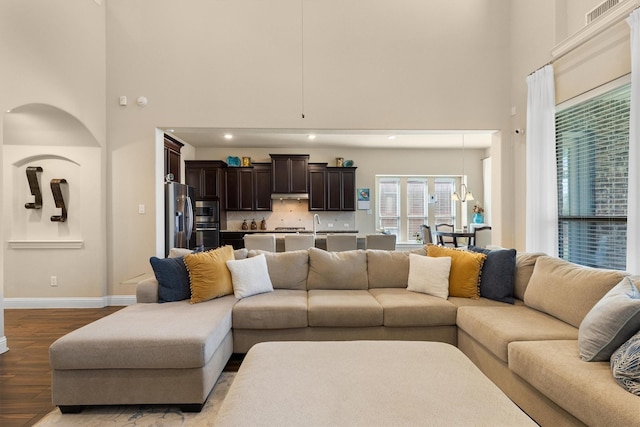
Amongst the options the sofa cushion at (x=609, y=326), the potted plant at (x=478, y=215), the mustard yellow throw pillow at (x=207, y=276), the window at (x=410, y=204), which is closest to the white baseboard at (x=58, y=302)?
the mustard yellow throw pillow at (x=207, y=276)

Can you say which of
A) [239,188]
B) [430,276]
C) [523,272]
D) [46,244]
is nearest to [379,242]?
[430,276]

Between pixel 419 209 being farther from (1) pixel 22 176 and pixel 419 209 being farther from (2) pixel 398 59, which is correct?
(1) pixel 22 176

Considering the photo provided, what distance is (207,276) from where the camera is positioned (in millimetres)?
3012

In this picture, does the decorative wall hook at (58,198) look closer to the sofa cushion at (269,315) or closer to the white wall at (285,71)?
the white wall at (285,71)

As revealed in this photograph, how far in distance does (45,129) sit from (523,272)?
5.66 meters

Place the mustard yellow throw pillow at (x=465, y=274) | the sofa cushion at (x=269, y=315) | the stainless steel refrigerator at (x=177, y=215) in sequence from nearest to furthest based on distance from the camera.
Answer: the sofa cushion at (x=269, y=315), the mustard yellow throw pillow at (x=465, y=274), the stainless steel refrigerator at (x=177, y=215)

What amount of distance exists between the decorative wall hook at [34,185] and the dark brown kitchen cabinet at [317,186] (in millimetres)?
4780

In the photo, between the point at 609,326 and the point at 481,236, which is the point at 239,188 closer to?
the point at 481,236

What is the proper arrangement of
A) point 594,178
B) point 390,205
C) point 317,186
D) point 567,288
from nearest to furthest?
point 567,288 → point 594,178 → point 317,186 → point 390,205

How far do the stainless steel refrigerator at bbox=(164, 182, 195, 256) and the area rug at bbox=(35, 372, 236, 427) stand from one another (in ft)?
9.93

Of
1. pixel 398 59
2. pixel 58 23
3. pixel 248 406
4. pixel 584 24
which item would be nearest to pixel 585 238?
pixel 584 24

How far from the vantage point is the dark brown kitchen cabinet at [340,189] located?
7.86 meters

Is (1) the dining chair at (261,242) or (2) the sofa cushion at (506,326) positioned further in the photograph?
(1) the dining chair at (261,242)

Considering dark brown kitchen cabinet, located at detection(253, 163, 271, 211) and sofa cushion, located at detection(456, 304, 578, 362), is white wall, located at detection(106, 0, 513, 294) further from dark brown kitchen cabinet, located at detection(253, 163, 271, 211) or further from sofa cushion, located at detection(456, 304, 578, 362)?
dark brown kitchen cabinet, located at detection(253, 163, 271, 211)
